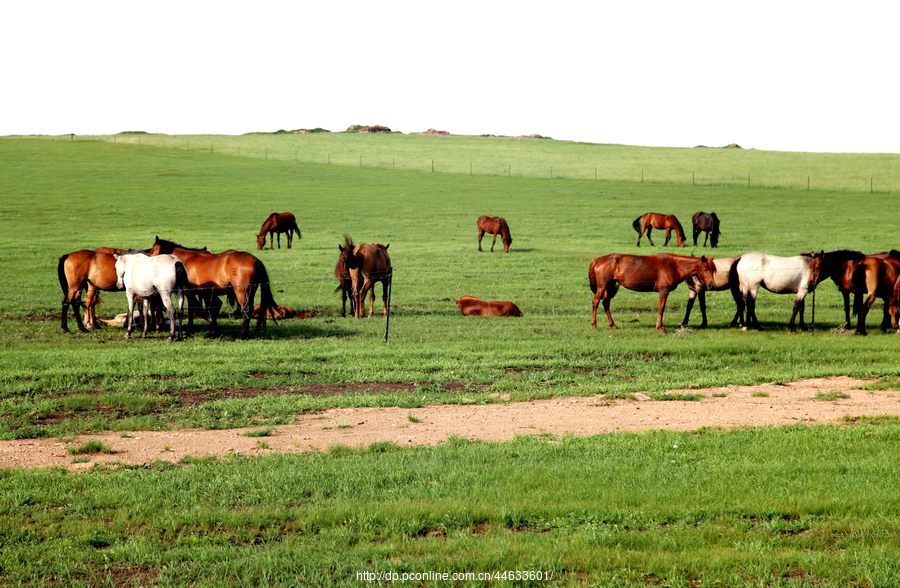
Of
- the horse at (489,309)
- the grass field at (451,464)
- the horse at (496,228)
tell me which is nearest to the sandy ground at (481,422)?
the grass field at (451,464)

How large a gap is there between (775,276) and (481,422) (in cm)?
1122

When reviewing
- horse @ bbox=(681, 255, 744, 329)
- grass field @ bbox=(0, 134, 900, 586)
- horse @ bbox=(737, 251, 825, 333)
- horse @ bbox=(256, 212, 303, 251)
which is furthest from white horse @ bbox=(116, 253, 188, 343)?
horse @ bbox=(256, 212, 303, 251)

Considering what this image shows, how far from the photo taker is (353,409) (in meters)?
10.9

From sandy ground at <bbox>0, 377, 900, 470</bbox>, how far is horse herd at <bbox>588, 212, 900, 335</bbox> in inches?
243

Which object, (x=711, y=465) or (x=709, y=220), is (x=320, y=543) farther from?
(x=709, y=220)

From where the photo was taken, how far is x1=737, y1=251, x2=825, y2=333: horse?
1819 centimetres

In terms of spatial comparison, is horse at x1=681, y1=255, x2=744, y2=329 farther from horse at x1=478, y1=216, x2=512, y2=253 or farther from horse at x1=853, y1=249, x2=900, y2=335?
horse at x1=478, y1=216, x2=512, y2=253

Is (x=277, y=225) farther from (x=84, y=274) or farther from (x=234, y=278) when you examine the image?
(x=234, y=278)

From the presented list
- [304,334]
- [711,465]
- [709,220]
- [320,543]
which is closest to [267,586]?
[320,543]

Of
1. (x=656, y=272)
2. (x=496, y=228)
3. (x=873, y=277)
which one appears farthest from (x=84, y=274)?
(x=496, y=228)

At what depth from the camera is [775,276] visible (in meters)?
18.3

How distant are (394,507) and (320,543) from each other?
2.93 ft

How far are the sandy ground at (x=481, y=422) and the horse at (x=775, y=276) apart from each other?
20.7 feet

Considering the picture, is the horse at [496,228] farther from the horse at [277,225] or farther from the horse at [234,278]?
the horse at [234,278]
